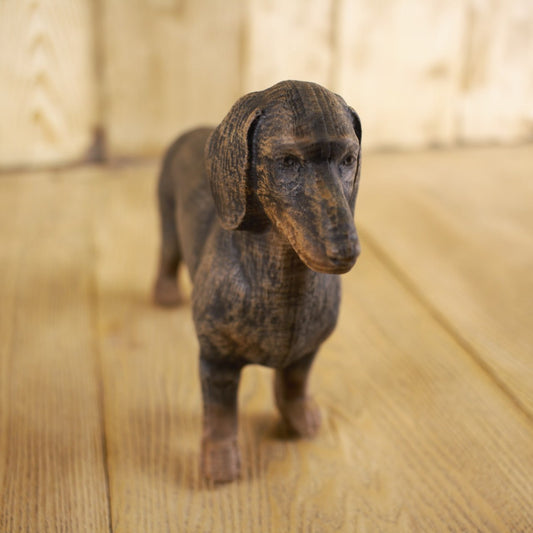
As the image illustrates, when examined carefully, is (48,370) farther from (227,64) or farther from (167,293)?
(227,64)

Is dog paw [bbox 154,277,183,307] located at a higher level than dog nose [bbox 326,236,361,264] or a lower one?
lower

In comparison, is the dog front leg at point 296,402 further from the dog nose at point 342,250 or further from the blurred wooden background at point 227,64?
the blurred wooden background at point 227,64

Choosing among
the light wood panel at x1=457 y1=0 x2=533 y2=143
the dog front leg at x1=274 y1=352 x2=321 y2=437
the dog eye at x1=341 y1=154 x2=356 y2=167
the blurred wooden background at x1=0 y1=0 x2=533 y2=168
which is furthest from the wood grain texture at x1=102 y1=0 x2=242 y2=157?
the dog eye at x1=341 y1=154 x2=356 y2=167

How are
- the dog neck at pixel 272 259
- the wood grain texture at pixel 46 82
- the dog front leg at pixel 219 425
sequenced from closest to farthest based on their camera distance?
the dog neck at pixel 272 259, the dog front leg at pixel 219 425, the wood grain texture at pixel 46 82

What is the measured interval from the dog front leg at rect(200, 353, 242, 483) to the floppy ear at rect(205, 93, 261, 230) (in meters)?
0.22

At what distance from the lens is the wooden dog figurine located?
80 cm

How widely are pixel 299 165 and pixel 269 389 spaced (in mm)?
517

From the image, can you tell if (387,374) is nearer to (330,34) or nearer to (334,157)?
(334,157)

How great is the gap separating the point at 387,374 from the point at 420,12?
1.22 metres

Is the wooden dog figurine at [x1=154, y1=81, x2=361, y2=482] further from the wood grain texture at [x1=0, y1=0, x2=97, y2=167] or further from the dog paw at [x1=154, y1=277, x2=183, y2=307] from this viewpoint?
the wood grain texture at [x1=0, y1=0, x2=97, y2=167]

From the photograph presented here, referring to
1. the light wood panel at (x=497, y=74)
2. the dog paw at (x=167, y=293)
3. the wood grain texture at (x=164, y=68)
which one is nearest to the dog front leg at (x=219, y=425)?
the dog paw at (x=167, y=293)

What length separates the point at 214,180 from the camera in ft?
2.89

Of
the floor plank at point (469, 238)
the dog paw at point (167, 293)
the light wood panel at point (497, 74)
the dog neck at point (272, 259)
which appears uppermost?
the dog neck at point (272, 259)

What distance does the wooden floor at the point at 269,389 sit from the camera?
985 mm
